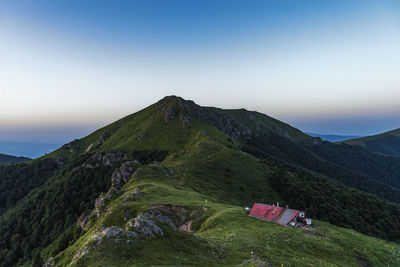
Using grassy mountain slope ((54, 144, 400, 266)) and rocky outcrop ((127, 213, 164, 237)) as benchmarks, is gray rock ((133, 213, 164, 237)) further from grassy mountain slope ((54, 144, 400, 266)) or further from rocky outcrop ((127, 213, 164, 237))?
grassy mountain slope ((54, 144, 400, 266))

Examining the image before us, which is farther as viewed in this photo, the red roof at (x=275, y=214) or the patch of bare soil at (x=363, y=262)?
the red roof at (x=275, y=214)

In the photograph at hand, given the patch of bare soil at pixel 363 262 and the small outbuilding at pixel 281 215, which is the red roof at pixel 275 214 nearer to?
the small outbuilding at pixel 281 215

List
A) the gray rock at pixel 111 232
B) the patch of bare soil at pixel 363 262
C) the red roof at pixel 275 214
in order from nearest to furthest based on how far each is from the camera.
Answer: the gray rock at pixel 111 232 < the patch of bare soil at pixel 363 262 < the red roof at pixel 275 214

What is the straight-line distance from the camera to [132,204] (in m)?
59.8

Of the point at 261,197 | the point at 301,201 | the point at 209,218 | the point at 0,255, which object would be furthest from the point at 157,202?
the point at 0,255

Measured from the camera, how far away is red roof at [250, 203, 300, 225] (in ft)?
193

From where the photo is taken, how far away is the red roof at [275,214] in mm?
58866

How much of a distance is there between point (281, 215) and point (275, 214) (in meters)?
1.55

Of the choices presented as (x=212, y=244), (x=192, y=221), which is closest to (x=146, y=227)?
(x=212, y=244)

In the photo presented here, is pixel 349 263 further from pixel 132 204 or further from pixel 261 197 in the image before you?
pixel 261 197

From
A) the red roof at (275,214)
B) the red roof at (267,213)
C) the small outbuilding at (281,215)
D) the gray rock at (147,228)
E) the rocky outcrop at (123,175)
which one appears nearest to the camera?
the gray rock at (147,228)

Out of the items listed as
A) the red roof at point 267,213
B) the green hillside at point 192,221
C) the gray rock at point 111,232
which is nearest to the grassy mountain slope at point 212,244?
the green hillside at point 192,221

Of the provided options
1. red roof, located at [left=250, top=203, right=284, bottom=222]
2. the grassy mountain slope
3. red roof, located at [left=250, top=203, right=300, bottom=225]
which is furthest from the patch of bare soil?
red roof, located at [left=250, top=203, right=284, bottom=222]

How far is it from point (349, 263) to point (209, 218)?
2736 cm
